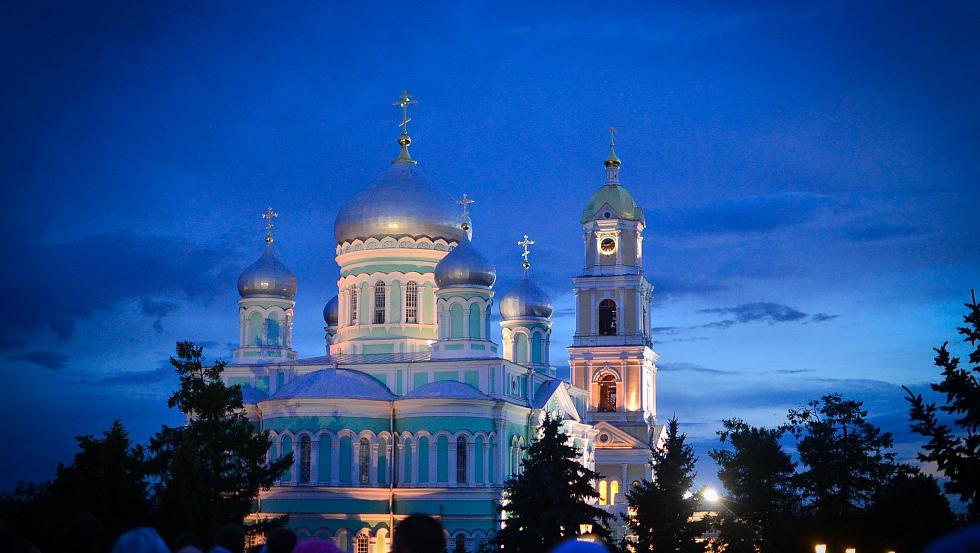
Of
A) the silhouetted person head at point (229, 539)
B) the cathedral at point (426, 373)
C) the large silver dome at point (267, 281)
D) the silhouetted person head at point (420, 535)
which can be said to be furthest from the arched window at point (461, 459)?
the silhouetted person head at point (420, 535)

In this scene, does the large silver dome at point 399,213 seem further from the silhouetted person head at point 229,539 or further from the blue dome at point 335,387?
the silhouetted person head at point 229,539

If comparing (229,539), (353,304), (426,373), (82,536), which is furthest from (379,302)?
(82,536)

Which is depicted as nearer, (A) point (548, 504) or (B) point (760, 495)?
(A) point (548, 504)

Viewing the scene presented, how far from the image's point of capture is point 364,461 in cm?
4100

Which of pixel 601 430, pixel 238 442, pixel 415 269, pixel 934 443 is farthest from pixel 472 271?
pixel 934 443

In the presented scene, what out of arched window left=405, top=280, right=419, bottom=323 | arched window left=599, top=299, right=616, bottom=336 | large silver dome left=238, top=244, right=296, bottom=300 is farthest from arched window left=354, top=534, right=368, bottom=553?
arched window left=599, top=299, right=616, bottom=336

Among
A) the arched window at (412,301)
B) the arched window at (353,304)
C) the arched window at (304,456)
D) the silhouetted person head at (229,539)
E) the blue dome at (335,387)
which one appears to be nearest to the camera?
the silhouetted person head at (229,539)

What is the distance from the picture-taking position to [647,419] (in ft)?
192

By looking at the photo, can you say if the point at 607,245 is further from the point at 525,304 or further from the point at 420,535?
the point at 420,535

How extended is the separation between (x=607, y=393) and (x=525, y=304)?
7.29 meters

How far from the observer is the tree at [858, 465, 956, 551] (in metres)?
33.8

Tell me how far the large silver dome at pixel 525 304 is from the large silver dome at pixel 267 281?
34.2 ft

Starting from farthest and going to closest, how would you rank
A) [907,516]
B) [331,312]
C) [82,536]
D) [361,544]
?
1. [331,312]
2. [361,544]
3. [907,516]
4. [82,536]

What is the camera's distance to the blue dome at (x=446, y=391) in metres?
40.8
